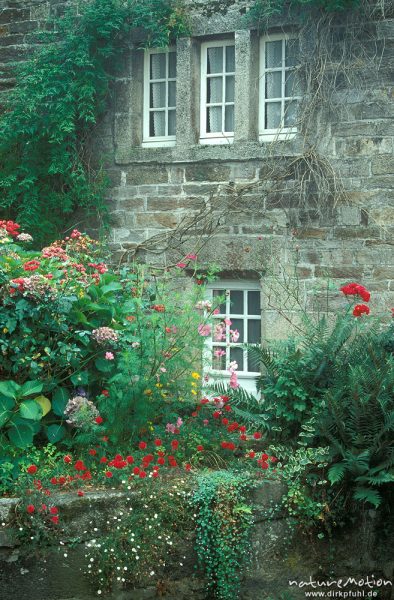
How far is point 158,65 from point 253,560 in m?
6.08

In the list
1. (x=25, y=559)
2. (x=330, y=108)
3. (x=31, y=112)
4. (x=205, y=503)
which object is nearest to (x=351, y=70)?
(x=330, y=108)

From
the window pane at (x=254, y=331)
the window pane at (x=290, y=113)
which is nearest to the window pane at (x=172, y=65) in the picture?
the window pane at (x=290, y=113)

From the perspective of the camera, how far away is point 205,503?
5820 mm

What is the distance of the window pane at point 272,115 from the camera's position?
9.67 metres

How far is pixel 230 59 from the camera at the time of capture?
9.88 meters

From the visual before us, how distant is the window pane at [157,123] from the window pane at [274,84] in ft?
3.95

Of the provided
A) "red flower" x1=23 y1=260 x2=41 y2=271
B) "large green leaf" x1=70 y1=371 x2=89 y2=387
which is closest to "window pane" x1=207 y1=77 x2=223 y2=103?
"red flower" x1=23 y1=260 x2=41 y2=271

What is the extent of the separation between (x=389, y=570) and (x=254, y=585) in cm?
88

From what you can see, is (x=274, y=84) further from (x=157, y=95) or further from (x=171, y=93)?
(x=157, y=95)

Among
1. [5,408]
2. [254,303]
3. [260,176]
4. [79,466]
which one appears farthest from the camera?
[254,303]

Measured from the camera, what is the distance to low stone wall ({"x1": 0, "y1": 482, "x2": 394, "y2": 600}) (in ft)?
18.4

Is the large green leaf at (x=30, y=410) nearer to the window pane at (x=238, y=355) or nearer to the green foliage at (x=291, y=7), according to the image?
the window pane at (x=238, y=355)

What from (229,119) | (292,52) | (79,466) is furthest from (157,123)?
(79,466)

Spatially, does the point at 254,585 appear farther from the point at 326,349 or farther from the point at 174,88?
the point at 174,88
